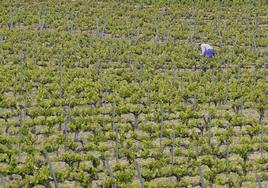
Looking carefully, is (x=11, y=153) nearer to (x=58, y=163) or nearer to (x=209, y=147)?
(x=58, y=163)

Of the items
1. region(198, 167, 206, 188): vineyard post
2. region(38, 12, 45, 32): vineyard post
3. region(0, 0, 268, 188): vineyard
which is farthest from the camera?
region(38, 12, 45, 32): vineyard post

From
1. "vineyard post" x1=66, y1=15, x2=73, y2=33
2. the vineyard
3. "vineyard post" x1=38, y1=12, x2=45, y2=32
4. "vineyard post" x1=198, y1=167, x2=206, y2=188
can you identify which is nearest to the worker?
the vineyard

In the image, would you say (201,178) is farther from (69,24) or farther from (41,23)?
(41,23)

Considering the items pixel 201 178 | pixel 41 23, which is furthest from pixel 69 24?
pixel 201 178

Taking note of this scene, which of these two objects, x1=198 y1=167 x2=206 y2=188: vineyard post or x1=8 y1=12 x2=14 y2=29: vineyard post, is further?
x1=8 y1=12 x2=14 y2=29: vineyard post

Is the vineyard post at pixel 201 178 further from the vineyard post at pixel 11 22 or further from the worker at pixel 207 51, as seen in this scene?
the vineyard post at pixel 11 22

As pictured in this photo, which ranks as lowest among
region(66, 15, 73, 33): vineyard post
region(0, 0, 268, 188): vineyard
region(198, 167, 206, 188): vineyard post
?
region(198, 167, 206, 188): vineyard post

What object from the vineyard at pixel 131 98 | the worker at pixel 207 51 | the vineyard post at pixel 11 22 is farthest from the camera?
the vineyard post at pixel 11 22

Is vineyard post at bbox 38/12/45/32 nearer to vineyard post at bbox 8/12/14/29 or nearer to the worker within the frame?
vineyard post at bbox 8/12/14/29

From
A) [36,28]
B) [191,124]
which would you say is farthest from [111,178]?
[36,28]

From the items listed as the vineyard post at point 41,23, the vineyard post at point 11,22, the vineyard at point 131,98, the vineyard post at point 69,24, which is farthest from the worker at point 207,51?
the vineyard post at point 11,22
